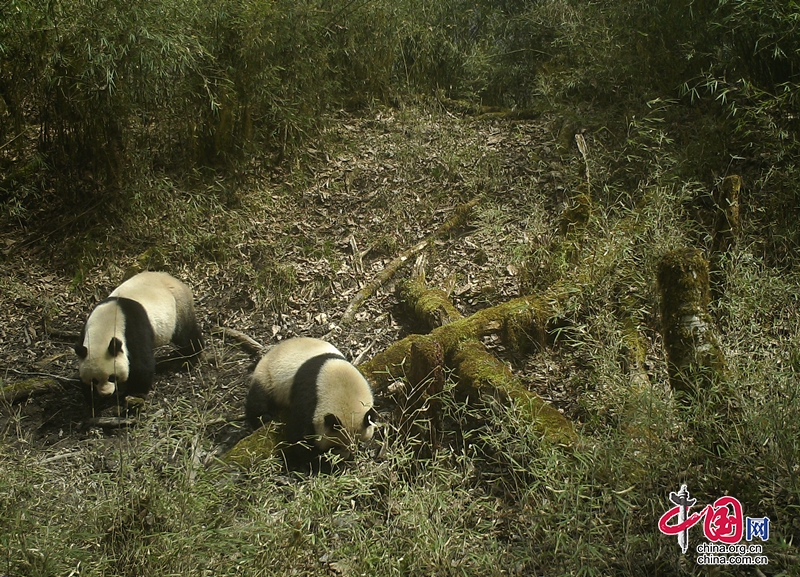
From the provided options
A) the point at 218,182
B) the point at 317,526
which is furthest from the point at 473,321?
the point at 218,182

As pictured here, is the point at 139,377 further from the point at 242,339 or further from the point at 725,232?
the point at 725,232

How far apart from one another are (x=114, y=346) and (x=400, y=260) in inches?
107

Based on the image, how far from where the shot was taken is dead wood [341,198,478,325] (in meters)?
5.73

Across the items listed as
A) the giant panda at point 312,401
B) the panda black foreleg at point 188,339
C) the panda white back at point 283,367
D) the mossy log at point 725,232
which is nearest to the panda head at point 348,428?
the giant panda at point 312,401

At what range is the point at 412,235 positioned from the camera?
261 inches

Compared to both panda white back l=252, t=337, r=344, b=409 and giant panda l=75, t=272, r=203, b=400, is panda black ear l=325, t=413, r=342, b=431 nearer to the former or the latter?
panda white back l=252, t=337, r=344, b=409

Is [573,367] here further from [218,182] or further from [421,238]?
[218,182]

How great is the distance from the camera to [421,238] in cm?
656

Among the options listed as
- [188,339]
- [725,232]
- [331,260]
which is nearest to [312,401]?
[188,339]

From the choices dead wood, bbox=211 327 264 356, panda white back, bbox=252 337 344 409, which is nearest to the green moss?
panda white back, bbox=252 337 344 409

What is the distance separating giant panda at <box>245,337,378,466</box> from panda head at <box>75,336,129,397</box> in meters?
1.11

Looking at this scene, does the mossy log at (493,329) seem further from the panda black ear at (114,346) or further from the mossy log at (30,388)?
the mossy log at (30,388)

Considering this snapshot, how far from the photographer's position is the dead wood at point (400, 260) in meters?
5.73

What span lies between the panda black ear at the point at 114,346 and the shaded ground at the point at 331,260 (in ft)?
1.77
